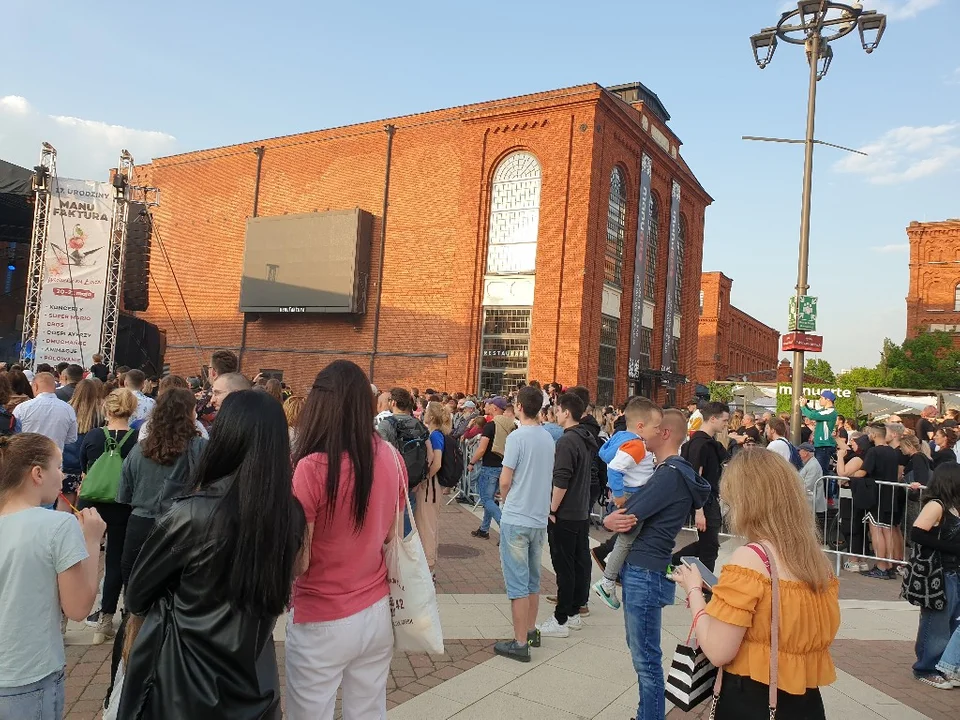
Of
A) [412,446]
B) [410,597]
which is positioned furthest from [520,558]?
[410,597]

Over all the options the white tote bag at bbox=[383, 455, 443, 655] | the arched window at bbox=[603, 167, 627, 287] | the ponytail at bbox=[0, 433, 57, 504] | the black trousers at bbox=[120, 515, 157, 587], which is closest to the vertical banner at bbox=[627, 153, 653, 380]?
the arched window at bbox=[603, 167, 627, 287]

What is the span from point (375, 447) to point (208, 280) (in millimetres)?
31077

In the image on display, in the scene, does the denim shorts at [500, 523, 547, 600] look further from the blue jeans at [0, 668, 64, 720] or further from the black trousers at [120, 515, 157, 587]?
the blue jeans at [0, 668, 64, 720]

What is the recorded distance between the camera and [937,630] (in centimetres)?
526

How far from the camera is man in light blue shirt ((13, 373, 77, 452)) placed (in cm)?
676

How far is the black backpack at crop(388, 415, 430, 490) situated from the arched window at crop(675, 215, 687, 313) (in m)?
26.1

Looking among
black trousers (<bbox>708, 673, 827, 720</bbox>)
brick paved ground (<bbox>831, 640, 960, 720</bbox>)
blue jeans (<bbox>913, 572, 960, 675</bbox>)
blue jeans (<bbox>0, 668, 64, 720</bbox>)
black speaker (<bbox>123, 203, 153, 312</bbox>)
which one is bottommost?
brick paved ground (<bbox>831, 640, 960, 720</bbox>)

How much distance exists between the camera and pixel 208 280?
31312 millimetres

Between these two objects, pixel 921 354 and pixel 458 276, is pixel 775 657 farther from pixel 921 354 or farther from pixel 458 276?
pixel 921 354

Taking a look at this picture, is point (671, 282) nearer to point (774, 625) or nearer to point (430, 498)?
point (430, 498)

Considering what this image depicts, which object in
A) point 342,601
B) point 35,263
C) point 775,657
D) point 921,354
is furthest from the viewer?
point 921,354

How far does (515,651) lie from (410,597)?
259 cm

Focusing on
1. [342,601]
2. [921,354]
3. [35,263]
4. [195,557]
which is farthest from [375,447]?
[921,354]

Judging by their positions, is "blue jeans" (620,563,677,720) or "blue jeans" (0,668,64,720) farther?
"blue jeans" (620,563,677,720)
